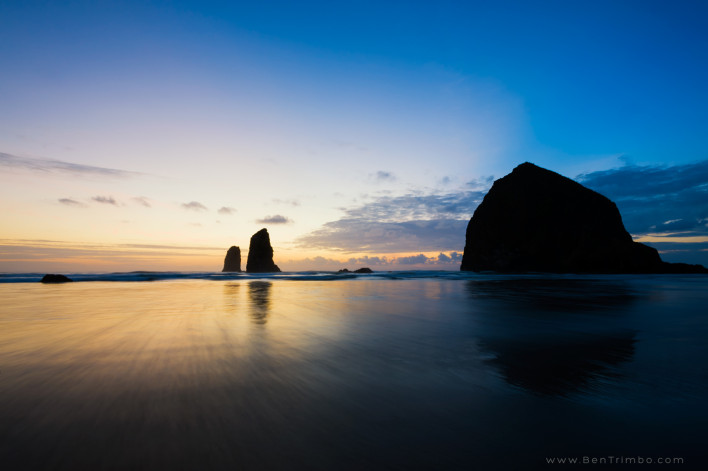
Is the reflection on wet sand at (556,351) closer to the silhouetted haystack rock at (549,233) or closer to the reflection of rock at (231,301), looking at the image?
the reflection of rock at (231,301)

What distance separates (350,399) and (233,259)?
441 ft

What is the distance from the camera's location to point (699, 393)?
3.30 meters

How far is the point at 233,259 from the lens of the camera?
421 feet

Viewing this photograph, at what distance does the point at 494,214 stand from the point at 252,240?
7142 cm

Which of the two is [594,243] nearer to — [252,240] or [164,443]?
[164,443]

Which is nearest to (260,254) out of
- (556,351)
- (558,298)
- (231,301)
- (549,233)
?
(549,233)

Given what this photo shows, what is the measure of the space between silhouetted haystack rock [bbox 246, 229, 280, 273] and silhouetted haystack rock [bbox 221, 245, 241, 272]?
99.8 ft

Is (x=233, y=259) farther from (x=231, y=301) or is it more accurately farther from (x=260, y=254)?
(x=231, y=301)

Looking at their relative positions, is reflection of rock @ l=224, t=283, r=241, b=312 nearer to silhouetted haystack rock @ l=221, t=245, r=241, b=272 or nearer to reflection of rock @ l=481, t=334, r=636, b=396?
reflection of rock @ l=481, t=334, r=636, b=396

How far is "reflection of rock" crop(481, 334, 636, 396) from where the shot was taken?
3.61m

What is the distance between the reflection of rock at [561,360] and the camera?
3609 millimetres

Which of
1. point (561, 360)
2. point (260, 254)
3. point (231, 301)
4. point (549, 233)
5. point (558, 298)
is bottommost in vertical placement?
point (561, 360)

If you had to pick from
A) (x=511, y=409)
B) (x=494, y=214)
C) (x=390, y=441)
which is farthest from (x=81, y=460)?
(x=494, y=214)

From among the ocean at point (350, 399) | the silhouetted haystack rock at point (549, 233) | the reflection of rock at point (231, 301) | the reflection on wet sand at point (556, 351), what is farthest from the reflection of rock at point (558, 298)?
the silhouetted haystack rock at point (549, 233)
